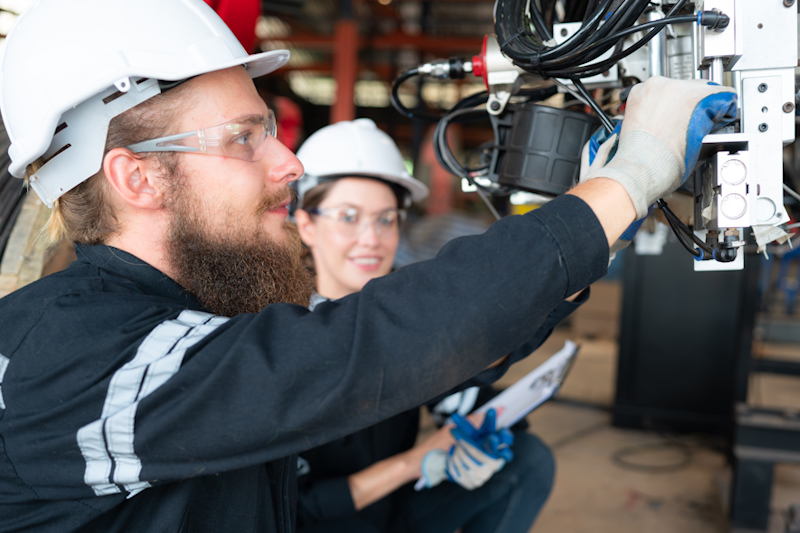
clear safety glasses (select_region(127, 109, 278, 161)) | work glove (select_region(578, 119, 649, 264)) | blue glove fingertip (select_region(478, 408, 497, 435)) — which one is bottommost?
blue glove fingertip (select_region(478, 408, 497, 435))

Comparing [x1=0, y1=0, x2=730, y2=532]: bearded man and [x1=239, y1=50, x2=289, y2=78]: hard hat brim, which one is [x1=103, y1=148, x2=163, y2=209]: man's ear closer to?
[x1=0, y1=0, x2=730, y2=532]: bearded man

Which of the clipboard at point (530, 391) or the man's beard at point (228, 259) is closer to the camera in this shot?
the man's beard at point (228, 259)

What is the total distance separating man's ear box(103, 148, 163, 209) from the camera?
3.13ft

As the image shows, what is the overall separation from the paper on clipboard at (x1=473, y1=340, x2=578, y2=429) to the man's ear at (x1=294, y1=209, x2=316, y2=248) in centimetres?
76

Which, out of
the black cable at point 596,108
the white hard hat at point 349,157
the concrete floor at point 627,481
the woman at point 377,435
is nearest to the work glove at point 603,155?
the black cable at point 596,108

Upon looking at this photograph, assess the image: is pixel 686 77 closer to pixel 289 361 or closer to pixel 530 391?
pixel 289 361

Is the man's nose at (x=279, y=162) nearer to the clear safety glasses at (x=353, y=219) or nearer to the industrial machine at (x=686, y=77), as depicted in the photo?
the industrial machine at (x=686, y=77)

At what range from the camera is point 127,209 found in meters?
0.99

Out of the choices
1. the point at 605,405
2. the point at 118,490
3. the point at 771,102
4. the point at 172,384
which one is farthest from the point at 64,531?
the point at 605,405

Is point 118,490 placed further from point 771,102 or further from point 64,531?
point 771,102

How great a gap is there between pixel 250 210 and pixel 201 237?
0.28 ft

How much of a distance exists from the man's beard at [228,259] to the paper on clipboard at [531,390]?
3.18ft

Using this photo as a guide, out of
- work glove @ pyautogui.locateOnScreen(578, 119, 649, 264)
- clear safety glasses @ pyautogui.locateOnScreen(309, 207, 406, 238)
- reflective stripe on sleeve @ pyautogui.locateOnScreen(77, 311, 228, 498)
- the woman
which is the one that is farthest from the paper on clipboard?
reflective stripe on sleeve @ pyautogui.locateOnScreen(77, 311, 228, 498)

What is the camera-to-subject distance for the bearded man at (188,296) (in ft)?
2.34
